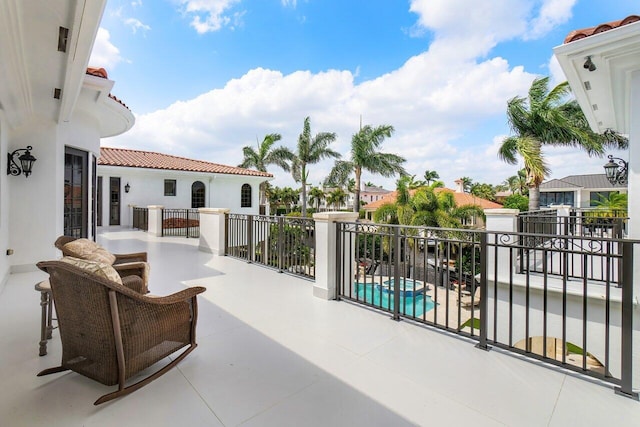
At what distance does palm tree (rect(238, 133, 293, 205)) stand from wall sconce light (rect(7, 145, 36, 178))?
17.5 m

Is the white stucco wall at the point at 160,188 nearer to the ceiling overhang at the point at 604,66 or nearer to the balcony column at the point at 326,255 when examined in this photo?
the balcony column at the point at 326,255

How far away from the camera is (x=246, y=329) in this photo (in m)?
3.19

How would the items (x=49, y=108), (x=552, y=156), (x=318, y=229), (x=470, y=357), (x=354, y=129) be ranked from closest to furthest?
(x=470, y=357) → (x=318, y=229) → (x=49, y=108) → (x=552, y=156) → (x=354, y=129)

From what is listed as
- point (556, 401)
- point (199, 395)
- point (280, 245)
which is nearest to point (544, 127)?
point (280, 245)

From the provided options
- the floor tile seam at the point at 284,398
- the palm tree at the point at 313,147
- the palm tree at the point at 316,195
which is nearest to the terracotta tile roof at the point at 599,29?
the floor tile seam at the point at 284,398

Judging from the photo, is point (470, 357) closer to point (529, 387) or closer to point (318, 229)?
point (529, 387)

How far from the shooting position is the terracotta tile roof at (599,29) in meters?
3.29

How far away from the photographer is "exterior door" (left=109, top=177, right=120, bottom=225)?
13.8 m

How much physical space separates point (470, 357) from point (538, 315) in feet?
15.8

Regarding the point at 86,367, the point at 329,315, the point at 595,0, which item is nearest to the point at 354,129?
the point at 595,0

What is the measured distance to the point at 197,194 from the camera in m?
16.1

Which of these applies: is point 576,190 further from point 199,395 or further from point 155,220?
point 199,395

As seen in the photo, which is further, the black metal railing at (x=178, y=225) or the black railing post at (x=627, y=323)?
the black metal railing at (x=178, y=225)

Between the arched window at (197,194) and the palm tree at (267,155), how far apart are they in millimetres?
7769
